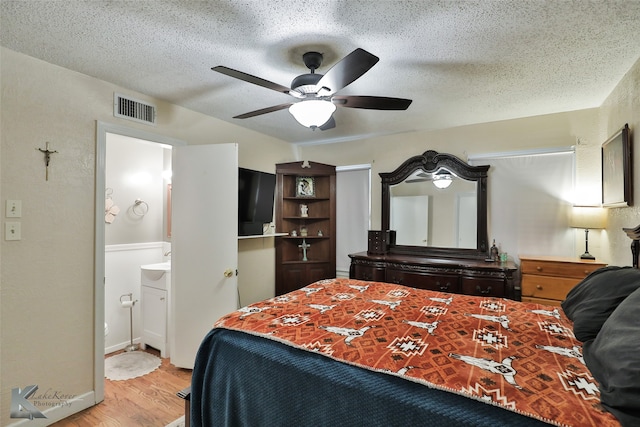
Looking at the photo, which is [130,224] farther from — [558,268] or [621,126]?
[621,126]

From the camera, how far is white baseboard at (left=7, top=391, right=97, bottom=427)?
2023 mm

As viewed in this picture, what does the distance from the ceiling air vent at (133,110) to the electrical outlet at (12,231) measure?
1069 millimetres

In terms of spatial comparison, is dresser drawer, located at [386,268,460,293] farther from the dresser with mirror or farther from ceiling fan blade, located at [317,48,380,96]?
ceiling fan blade, located at [317,48,380,96]

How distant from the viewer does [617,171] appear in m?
2.38

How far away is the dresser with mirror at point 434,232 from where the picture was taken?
3189 millimetres

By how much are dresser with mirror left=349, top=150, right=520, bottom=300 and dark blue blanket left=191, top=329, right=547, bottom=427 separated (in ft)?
7.50

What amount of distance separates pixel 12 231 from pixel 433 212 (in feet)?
12.6

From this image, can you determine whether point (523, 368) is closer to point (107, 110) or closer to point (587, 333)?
point (587, 333)

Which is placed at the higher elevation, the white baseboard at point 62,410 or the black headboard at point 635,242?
the black headboard at point 635,242

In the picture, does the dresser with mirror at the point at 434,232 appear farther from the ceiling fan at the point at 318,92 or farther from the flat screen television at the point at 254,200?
the ceiling fan at the point at 318,92

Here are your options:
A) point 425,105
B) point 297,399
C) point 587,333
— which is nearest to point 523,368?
point 587,333

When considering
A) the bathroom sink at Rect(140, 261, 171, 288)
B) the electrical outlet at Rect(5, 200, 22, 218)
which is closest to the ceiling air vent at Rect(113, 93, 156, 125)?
the electrical outlet at Rect(5, 200, 22, 218)

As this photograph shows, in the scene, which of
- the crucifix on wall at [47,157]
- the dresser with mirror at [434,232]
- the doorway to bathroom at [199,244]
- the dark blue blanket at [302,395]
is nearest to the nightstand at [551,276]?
the dresser with mirror at [434,232]

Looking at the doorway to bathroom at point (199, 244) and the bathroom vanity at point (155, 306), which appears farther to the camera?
the bathroom vanity at point (155, 306)
